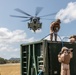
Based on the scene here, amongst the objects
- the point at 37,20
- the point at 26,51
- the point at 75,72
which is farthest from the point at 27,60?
the point at 37,20

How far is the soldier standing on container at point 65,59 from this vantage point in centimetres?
825

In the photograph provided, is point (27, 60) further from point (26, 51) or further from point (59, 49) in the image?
point (59, 49)

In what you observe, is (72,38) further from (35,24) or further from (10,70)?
(35,24)

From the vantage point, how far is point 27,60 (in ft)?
31.5

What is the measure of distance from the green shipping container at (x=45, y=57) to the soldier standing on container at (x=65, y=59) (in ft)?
1.02

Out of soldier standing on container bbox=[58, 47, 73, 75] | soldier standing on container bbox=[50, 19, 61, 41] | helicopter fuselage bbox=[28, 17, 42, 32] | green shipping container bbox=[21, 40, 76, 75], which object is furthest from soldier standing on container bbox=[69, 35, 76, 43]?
helicopter fuselage bbox=[28, 17, 42, 32]

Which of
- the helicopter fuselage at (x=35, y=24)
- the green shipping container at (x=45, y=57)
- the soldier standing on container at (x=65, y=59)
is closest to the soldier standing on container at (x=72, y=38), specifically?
the green shipping container at (x=45, y=57)

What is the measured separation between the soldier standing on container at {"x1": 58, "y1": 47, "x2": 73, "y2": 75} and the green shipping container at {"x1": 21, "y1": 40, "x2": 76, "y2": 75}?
1.02ft

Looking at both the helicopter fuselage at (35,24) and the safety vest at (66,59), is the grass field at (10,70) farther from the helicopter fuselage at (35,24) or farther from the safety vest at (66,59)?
the safety vest at (66,59)

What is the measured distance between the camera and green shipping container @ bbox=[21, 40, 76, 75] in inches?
334

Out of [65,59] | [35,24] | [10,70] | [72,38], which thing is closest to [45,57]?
[65,59]

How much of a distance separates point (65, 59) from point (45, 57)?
0.56m

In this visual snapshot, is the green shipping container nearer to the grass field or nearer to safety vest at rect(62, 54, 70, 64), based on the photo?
safety vest at rect(62, 54, 70, 64)

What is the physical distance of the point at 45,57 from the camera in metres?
8.44
